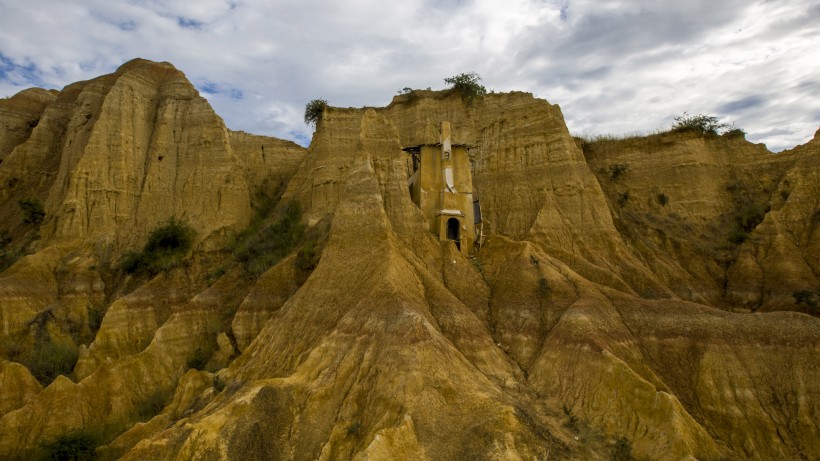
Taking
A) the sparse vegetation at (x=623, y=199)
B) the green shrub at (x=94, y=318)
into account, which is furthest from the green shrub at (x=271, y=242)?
the sparse vegetation at (x=623, y=199)

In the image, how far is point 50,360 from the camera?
22.1m

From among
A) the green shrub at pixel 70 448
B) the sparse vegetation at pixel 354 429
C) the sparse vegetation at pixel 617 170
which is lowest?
the green shrub at pixel 70 448

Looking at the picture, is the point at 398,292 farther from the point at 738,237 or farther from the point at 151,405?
the point at 738,237

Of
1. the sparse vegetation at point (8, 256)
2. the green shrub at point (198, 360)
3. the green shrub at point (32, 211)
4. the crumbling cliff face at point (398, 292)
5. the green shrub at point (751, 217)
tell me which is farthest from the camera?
the green shrub at point (751, 217)

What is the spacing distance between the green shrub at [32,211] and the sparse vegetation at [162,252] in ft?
25.7

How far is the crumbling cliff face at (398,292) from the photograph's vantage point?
1540 cm

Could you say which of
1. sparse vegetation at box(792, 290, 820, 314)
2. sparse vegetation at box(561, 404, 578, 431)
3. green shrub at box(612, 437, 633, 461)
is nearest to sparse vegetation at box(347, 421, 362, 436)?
sparse vegetation at box(561, 404, 578, 431)

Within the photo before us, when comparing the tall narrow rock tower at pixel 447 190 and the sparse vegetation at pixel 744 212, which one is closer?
the tall narrow rock tower at pixel 447 190

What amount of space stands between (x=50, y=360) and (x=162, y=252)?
7933 mm

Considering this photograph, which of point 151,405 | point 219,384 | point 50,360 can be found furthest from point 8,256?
point 219,384

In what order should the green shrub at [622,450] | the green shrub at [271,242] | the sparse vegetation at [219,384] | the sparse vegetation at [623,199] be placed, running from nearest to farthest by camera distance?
the green shrub at [622,450], the sparse vegetation at [219,384], the green shrub at [271,242], the sparse vegetation at [623,199]

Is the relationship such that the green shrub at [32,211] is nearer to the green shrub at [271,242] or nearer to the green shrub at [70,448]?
the green shrub at [271,242]

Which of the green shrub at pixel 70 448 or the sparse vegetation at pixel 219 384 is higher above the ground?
the sparse vegetation at pixel 219 384

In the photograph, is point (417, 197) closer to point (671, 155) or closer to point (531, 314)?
point (531, 314)
